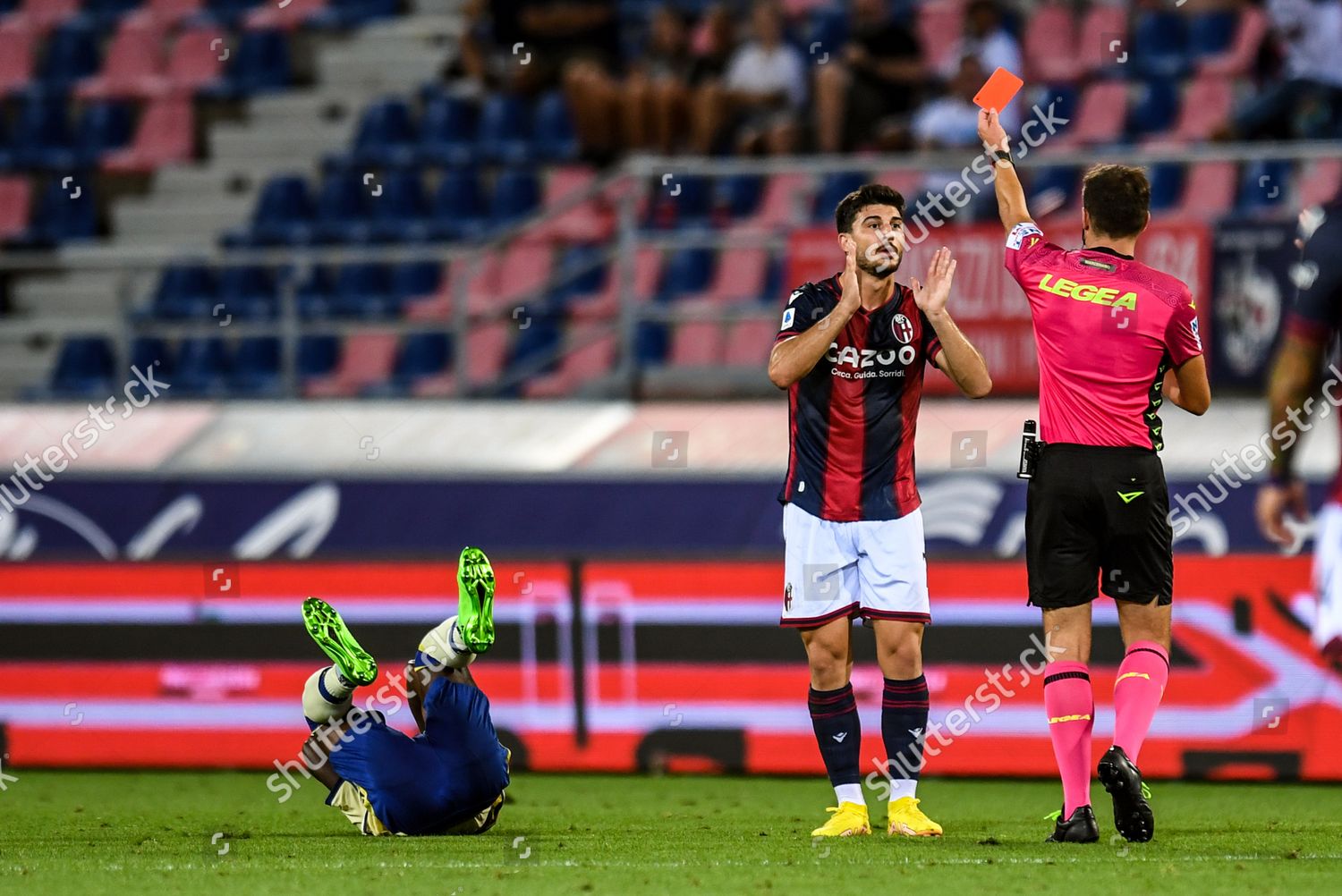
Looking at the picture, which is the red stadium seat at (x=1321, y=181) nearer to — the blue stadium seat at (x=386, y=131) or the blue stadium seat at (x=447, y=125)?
the blue stadium seat at (x=447, y=125)

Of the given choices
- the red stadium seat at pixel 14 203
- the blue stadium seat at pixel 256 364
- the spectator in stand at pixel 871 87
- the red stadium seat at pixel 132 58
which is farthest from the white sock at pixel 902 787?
the red stadium seat at pixel 132 58

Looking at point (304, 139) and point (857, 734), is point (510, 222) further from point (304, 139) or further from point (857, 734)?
point (857, 734)

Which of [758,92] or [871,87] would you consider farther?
[758,92]

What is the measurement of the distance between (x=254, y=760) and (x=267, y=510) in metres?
1.52

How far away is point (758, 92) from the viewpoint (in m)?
14.5

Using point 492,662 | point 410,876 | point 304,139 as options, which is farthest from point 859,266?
point 304,139

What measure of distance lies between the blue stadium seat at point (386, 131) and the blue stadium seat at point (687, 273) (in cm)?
337

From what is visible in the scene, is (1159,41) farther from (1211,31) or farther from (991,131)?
(991,131)

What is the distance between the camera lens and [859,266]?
7230 millimetres

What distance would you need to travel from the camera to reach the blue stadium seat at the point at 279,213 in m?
16.2

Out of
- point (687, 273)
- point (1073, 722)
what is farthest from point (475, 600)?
point (687, 273)

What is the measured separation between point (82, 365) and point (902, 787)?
9778 mm

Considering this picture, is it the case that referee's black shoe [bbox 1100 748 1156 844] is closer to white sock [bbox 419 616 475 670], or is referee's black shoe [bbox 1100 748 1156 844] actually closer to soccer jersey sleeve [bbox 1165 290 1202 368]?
soccer jersey sleeve [bbox 1165 290 1202 368]

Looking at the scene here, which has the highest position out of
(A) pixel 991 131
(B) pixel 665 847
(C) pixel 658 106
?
(A) pixel 991 131
